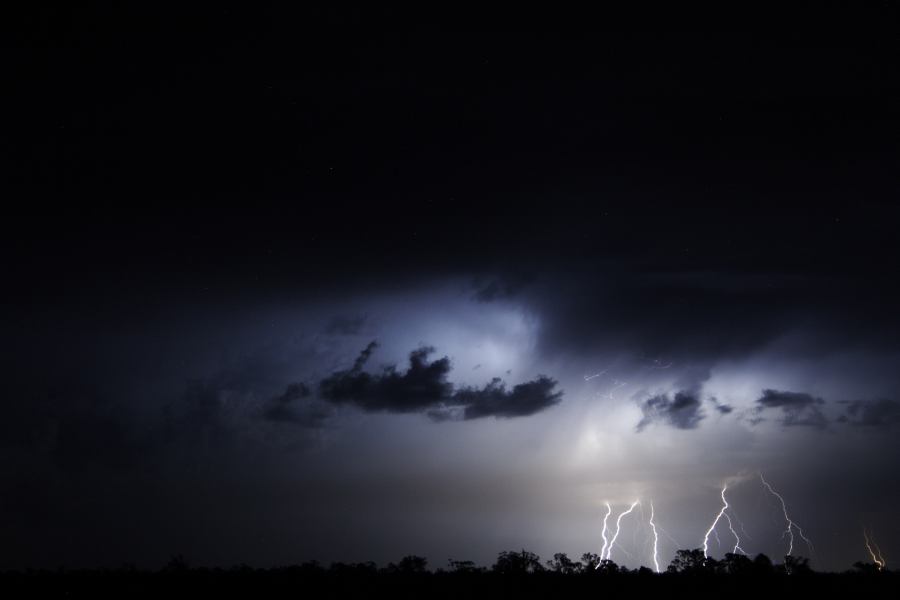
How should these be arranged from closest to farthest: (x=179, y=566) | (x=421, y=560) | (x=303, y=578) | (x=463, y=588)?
(x=463, y=588) < (x=303, y=578) < (x=179, y=566) < (x=421, y=560)

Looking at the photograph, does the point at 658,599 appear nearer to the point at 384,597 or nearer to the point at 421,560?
the point at 384,597

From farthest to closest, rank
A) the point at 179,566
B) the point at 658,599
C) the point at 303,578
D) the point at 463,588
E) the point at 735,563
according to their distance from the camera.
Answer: the point at 179,566 < the point at 735,563 < the point at 303,578 < the point at 463,588 < the point at 658,599

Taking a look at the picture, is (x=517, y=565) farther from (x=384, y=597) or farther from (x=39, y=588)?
(x=39, y=588)

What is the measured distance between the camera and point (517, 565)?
100625 mm

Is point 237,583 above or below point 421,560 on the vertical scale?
→ below

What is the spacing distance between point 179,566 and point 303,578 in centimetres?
2273

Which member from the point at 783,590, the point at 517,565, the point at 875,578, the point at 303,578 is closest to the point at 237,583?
the point at 303,578

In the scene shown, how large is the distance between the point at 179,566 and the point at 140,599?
28.1 metres

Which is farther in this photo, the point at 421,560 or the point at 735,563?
the point at 421,560

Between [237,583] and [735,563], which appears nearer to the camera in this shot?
[237,583]

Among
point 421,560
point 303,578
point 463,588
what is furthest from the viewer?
point 421,560

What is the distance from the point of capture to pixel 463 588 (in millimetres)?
77562

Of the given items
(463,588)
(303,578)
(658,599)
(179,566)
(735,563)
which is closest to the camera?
(658,599)

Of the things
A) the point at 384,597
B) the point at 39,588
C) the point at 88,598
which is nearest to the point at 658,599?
the point at 384,597
